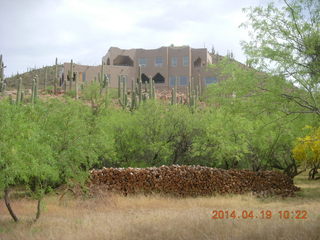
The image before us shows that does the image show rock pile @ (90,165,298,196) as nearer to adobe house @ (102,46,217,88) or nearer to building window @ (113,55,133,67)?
adobe house @ (102,46,217,88)

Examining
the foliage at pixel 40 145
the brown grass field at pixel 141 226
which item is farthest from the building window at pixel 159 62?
the brown grass field at pixel 141 226

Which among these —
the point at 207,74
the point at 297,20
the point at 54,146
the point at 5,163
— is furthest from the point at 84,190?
the point at 207,74

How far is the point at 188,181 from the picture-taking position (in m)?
19.6

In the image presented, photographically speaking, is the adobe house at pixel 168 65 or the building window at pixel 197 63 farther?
the building window at pixel 197 63

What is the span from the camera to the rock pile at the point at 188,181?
1867 centimetres

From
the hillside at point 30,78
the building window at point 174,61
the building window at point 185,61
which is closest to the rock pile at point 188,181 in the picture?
the building window at point 185,61

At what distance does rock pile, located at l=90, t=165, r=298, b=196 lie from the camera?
18.7 meters

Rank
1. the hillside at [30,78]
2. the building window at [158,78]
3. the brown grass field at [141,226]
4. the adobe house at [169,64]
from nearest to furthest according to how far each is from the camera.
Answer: the brown grass field at [141,226] < the adobe house at [169,64] < the building window at [158,78] < the hillside at [30,78]

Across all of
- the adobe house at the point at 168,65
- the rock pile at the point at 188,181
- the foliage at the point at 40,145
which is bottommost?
the rock pile at the point at 188,181

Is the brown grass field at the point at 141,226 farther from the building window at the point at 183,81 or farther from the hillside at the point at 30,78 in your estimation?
the hillside at the point at 30,78

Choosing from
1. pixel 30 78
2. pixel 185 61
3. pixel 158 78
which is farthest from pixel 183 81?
pixel 30 78
